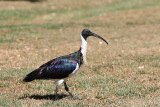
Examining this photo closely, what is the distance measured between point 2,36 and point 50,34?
9.24ft

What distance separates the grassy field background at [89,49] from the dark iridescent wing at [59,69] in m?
0.60

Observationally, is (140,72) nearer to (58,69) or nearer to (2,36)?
(58,69)

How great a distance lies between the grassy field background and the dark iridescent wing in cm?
60

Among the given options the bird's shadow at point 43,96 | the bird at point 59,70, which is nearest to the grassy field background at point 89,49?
the bird's shadow at point 43,96

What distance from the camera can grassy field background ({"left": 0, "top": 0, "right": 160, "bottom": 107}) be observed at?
9445 mm

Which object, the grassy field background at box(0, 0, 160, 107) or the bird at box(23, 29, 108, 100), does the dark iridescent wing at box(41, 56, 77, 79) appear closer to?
the bird at box(23, 29, 108, 100)

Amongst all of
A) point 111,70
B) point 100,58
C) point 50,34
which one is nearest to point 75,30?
point 50,34

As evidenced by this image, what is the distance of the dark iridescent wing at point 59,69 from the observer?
861 centimetres

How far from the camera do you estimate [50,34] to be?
21562 mm

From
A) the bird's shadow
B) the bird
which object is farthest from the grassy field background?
the bird

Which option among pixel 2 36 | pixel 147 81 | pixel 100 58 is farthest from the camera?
pixel 2 36

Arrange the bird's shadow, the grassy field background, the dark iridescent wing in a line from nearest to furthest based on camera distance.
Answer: the dark iridescent wing, the bird's shadow, the grassy field background

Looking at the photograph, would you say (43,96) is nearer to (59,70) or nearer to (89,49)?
(59,70)

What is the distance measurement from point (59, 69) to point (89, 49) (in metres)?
8.36
